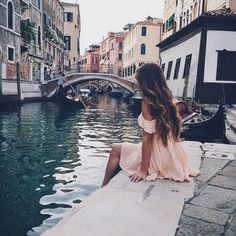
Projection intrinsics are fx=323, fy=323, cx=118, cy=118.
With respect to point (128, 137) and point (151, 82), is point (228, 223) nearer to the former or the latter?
point (151, 82)

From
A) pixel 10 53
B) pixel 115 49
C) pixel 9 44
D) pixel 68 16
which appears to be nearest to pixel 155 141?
pixel 9 44

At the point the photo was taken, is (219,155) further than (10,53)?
No

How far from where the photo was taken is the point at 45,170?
18.2ft

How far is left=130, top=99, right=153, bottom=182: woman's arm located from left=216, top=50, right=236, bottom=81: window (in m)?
11.4

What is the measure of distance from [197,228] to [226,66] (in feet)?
40.6

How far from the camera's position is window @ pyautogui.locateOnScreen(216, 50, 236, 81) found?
524 inches

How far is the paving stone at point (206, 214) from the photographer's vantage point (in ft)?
7.03

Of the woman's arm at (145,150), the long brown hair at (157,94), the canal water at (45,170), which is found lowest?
the canal water at (45,170)

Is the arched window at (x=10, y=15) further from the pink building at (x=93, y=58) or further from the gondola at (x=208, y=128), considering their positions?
the pink building at (x=93, y=58)

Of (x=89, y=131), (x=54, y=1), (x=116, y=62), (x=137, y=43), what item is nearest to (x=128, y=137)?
(x=89, y=131)

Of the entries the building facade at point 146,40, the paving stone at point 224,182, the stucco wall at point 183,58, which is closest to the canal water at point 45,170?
the paving stone at point 224,182

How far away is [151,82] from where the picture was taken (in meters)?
2.80

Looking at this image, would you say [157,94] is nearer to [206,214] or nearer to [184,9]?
[206,214]

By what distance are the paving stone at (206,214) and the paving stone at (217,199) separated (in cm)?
8
